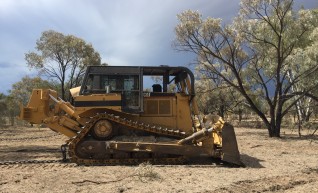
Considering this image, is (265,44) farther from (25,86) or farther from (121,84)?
(25,86)

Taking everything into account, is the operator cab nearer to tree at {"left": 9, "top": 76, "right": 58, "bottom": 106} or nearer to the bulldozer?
the bulldozer

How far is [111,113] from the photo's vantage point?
35.5 ft

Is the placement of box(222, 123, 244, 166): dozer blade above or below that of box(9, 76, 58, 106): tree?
below

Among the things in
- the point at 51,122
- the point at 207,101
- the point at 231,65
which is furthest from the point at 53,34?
the point at 51,122

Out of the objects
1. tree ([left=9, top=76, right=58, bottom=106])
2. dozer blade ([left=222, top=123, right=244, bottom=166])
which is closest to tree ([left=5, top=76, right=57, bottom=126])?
tree ([left=9, top=76, right=58, bottom=106])

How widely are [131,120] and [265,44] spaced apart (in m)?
16.3

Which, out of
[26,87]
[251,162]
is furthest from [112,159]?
[26,87]

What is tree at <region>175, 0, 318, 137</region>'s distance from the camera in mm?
22578

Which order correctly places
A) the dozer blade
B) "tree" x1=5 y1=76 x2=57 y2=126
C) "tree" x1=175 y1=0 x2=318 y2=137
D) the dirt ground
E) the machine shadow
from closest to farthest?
the dirt ground < the dozer blade < the machine shadow < "tree" x1=175 y1=0 x2=318 y2=137 < "tree" x1=5 y1=76 x2=57 y2=126

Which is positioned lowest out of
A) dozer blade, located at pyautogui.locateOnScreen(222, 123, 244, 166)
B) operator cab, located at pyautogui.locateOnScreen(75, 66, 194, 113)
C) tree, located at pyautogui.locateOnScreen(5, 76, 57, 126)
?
dozer blade, located at pyautogui.locateOnScreen(222, 123, 244, 166)

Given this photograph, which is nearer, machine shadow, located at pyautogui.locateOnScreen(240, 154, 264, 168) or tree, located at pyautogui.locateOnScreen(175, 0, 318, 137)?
machine shadow, located at pyautogui.locateOnScreen(240, 154, 264, 168)

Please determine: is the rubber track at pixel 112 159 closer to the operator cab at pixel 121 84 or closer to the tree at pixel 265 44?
the operator cab at pixel 121 84

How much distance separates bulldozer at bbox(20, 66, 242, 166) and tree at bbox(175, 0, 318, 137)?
40.1 ft

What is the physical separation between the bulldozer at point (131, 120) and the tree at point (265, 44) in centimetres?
1223
